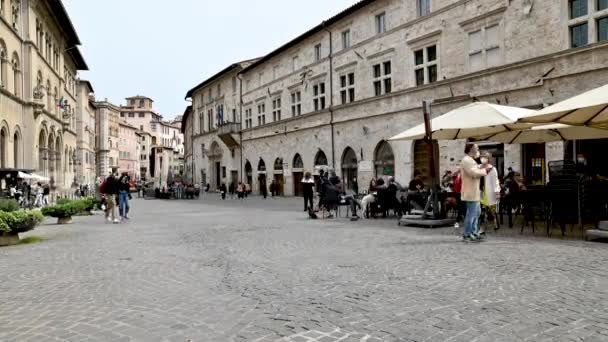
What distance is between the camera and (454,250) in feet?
29.4

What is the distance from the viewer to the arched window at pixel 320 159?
34.8m

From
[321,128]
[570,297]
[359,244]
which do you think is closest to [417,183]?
[359,244]

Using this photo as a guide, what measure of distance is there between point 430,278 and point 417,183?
1005cm

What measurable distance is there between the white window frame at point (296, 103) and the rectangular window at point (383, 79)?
10.3m

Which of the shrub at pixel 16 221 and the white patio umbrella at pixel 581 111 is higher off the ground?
the white patio umbrella at pixel 581 111

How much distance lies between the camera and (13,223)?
11.2m

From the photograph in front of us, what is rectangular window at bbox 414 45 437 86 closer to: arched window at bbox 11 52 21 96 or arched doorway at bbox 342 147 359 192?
arched doorway at bbox 342 147 359 192

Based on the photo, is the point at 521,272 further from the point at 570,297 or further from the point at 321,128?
the point at 321,128

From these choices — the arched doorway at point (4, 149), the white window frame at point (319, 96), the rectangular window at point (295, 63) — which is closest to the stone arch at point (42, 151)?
the arched doorway at point (4, 149)

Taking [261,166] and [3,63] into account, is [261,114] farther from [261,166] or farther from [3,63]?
[3,63]

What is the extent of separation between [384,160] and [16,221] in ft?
67.2

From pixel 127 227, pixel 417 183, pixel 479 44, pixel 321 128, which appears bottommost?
pixel 127 227

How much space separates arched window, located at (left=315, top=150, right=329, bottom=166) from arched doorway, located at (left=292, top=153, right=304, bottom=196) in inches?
102

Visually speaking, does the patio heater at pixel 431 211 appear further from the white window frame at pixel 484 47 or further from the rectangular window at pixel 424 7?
the rectangular window at pixel 424 7
